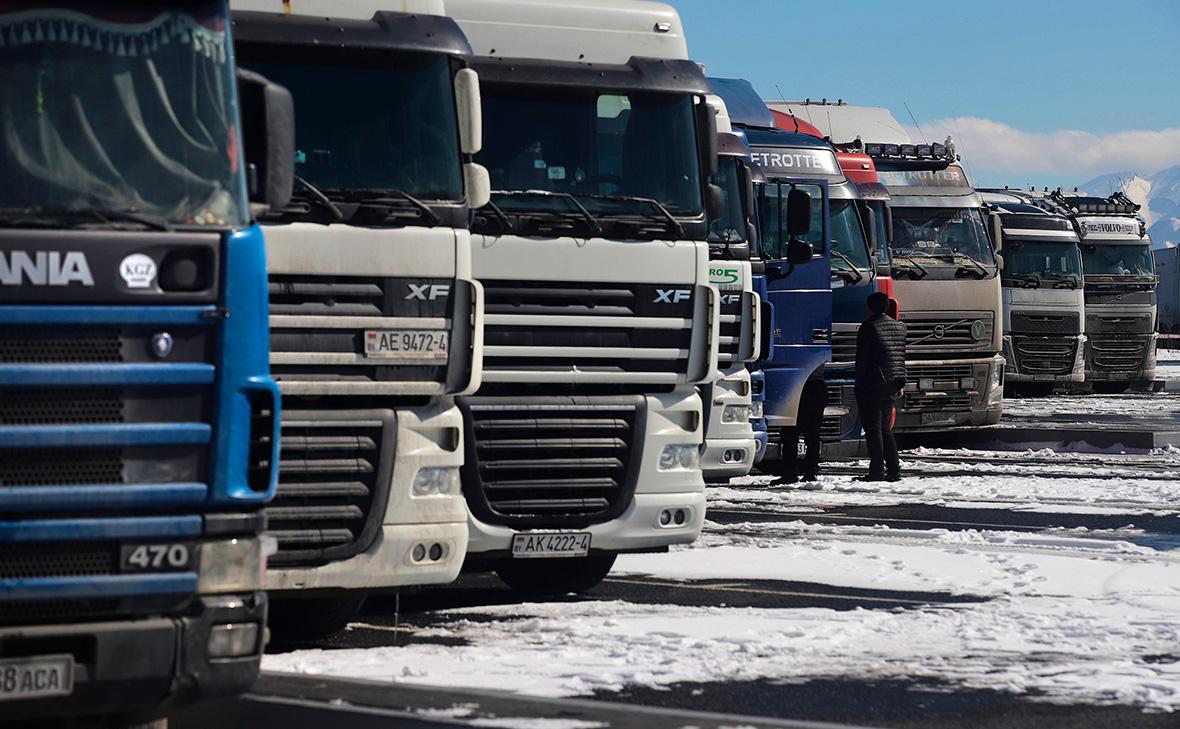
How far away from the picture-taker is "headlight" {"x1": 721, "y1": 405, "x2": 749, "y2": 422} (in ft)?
51.6

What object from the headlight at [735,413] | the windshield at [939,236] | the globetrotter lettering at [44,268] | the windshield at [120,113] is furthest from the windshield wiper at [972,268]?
the globetrotter lettering at [44,268]

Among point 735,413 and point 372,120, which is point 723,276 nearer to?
point 735,413

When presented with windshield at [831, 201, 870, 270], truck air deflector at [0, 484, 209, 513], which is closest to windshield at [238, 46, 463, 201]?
truck air deflector at [0, 484, 209, 513]

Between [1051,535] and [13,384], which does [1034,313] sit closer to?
[1051,535]

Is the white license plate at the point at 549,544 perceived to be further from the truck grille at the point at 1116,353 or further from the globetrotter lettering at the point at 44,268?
the truck grille at the point at 1116,353

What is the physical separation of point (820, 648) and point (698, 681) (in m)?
1.18

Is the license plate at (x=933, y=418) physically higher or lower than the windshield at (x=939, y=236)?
lower

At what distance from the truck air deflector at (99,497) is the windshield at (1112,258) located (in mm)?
33302

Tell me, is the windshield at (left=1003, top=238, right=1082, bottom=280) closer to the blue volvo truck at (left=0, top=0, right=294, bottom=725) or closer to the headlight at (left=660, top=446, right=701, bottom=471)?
the headlight at (left=660, top=446, right=701, bottom=471)

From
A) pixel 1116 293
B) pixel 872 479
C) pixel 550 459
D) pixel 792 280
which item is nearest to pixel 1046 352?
pixel 1116 293

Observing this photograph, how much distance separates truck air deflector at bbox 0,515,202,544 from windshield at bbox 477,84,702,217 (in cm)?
470

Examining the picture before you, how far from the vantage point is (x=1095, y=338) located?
38719mm

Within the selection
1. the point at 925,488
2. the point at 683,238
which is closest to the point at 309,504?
the point at 683,238

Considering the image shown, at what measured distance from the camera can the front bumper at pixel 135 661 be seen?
258 inches
